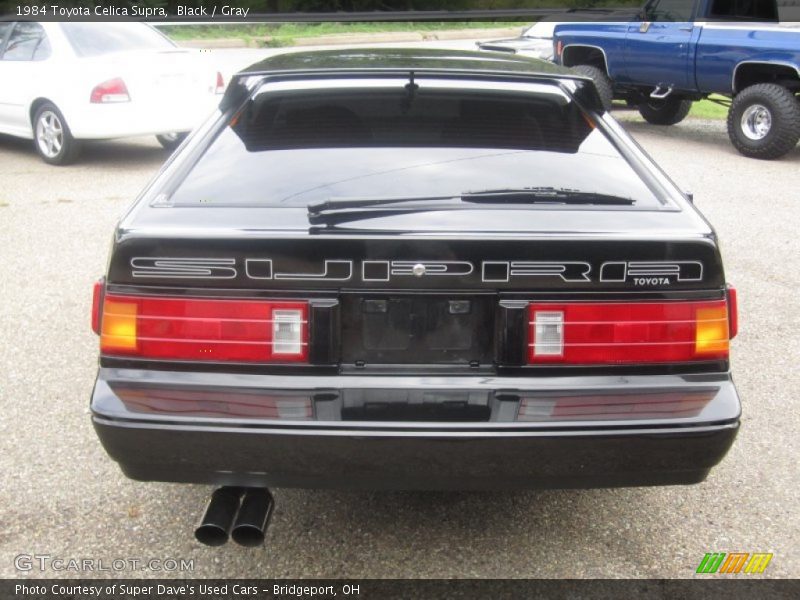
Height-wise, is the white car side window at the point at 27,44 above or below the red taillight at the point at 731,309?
below

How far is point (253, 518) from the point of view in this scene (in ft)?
8.29

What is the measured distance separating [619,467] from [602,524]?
2.36 feet

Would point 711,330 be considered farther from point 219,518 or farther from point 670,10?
point 670,10

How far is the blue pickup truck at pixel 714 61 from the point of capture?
10109 mm

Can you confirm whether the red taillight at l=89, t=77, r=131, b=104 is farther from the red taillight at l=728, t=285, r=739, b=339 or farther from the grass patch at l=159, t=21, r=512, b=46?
the grass patch at l=159, t=21, r=512, b=46

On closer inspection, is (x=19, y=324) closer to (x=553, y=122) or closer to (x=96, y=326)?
(x=96, y=326)

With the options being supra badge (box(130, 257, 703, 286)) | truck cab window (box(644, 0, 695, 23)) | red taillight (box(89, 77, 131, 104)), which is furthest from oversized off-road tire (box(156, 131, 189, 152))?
supra badge (box(130, 257, 703, 286))

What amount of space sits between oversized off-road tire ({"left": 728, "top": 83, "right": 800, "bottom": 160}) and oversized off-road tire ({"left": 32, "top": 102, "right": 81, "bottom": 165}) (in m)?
7.26

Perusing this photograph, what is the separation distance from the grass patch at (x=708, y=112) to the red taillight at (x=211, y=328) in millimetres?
12906

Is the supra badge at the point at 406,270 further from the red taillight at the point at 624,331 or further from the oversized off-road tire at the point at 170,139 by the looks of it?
the oversized off-road tire at the point at 170,139

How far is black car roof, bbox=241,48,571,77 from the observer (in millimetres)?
3430

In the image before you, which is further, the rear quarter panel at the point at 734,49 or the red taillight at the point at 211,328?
the rear quarter panel at the point at 734,49

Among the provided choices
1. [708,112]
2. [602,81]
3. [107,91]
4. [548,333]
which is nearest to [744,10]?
[602,81]

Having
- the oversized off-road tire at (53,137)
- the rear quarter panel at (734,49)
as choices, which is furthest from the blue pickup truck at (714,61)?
the oversized off-road tire at (53,137)
